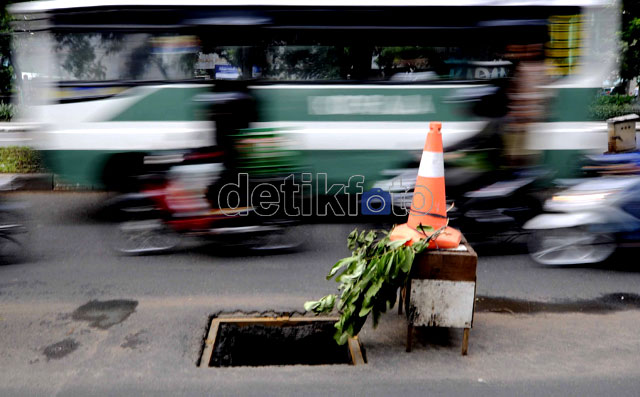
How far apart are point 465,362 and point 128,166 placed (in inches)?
204

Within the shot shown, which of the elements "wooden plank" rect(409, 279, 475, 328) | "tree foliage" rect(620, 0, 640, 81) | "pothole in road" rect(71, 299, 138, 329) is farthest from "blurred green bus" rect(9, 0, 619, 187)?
"tree foliage" rect(620, 0, 640, 81)

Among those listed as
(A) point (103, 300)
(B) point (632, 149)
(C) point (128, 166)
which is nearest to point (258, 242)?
(A) point (103, 300)

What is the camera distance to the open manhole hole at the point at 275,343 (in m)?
4.08

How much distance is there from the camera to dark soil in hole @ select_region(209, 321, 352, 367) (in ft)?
13.5

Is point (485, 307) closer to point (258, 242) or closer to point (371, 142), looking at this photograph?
point (258, 242)

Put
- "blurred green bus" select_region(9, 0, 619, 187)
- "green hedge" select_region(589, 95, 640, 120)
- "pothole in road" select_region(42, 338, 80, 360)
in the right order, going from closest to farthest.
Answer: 1. "pothole in road" select_region(42, 338, 80, 360)
2. "blurred green bus" select_region(9, 0, 619, 187)
3. "green hedge" select_region(589, 95, 640, 120)

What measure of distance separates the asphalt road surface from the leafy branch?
30 cm

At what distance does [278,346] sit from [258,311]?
1.53ft

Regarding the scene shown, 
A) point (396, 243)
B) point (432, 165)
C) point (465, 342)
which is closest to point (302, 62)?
point (432, 165)

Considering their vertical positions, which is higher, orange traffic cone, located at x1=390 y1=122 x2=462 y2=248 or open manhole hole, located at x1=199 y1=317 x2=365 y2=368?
orange traffic cone, located at x1=390 y1=122 x2=462 y2=248

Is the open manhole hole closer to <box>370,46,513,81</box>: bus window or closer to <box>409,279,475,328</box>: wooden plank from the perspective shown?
<box>409,279,475,328</box>: wooden plank

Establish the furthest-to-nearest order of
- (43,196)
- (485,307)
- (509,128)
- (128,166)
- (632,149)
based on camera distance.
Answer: (43,196), (128,166), (632,149), (509,128), (485,307)

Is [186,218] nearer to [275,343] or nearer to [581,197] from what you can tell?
[275,343]

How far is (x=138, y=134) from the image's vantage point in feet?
23.6
